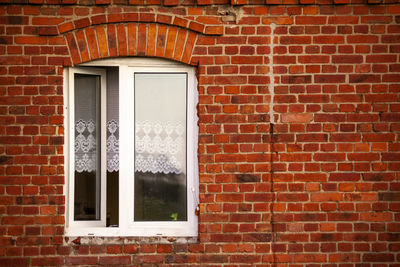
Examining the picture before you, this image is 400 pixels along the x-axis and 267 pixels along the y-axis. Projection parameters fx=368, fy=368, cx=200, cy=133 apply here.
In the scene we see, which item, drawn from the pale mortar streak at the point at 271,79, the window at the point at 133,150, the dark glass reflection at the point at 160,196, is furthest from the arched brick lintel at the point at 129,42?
the dark glass reflection at the point at 160,196

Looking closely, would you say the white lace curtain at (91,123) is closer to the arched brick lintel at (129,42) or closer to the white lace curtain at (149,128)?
the white lace curtain at (149,128)

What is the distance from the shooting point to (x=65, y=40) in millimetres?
3561

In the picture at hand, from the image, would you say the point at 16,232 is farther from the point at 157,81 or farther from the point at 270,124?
the point at 270,124

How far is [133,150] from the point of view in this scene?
3.68 meters

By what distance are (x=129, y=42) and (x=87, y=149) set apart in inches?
45.4

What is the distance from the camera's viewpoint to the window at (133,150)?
12.1ft

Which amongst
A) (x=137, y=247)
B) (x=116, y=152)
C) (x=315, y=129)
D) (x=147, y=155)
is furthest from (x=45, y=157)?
(x=315, y=129)

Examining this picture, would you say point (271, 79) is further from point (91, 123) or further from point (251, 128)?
point (91, 123)

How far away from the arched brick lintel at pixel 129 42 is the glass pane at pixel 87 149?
332 mm

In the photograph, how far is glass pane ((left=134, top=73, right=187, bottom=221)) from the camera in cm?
371

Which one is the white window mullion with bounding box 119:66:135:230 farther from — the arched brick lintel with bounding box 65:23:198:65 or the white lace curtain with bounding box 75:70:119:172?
the arched brick lintel with bounding box 65:23:198:65

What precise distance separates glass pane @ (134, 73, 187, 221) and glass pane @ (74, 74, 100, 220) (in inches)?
16.9

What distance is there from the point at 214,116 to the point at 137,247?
147 cm

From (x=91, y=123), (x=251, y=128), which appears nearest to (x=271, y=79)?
(x=251, y=128)
